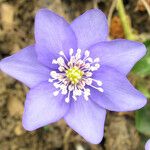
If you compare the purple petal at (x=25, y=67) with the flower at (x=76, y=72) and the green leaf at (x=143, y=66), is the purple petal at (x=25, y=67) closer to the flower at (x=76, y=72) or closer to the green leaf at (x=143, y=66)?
the flower at (x=76, y=72)

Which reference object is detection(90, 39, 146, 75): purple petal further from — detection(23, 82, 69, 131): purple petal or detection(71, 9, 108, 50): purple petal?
detection(23, 82, 69, 131): purple petal

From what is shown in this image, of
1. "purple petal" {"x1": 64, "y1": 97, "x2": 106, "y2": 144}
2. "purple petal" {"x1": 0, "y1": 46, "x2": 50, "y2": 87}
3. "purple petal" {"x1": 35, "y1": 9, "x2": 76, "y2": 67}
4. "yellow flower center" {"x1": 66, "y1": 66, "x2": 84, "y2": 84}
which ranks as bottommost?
"purple petal" {"x1": 64, "y1": 97, "x2": 106, "y2": 144}

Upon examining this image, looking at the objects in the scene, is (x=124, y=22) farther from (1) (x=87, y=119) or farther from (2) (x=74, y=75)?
(1) (x=87, y=119)

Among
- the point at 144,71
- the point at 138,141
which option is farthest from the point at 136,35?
the point at 138,141

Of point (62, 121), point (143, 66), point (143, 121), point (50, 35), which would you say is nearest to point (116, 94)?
point (50, 35)

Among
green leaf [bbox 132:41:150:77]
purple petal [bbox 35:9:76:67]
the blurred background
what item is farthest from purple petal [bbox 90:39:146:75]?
the blurred background

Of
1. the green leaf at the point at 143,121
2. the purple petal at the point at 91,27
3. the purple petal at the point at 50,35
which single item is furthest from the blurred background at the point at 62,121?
the purple petal at the point at 50,35
